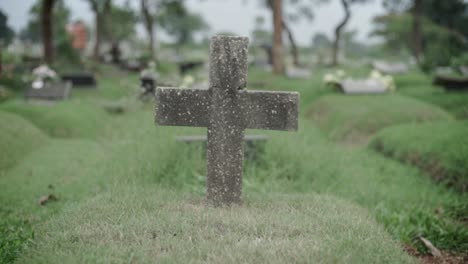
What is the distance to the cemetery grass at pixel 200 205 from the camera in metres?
3.50

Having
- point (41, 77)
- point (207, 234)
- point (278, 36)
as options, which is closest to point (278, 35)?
point (278, 36)

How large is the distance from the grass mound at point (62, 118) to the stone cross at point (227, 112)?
7143mm

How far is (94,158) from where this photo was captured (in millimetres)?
8531

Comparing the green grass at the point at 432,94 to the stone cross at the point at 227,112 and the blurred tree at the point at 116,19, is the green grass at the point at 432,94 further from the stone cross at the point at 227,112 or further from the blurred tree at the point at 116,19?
the blurred tree at the point at 116,19

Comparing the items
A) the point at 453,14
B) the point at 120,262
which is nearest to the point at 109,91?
the point at 120,262

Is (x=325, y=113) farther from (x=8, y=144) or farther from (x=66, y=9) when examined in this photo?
(x=66, y=9)

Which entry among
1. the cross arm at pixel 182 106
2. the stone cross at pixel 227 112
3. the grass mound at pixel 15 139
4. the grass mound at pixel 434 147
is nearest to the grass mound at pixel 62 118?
the grass mound at pixel 15 139

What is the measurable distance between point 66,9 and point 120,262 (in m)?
50.4

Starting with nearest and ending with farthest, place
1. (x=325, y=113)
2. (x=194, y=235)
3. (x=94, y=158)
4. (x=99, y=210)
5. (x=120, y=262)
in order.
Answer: (x=120, y=262), (x=194, y=235), (x=99, y=210), (x=94, y=158), (x=325, y=113)

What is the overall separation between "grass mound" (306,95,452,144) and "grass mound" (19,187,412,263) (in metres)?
6.74

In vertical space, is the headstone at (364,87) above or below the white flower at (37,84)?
below

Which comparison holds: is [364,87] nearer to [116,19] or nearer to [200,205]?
[200,205]

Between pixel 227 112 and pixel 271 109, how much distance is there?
410 mm

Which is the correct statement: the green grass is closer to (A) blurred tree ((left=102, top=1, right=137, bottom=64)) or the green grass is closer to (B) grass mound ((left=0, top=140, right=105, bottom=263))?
(B) grass mound ((left=0, top=140, right=105, bottom=263))
